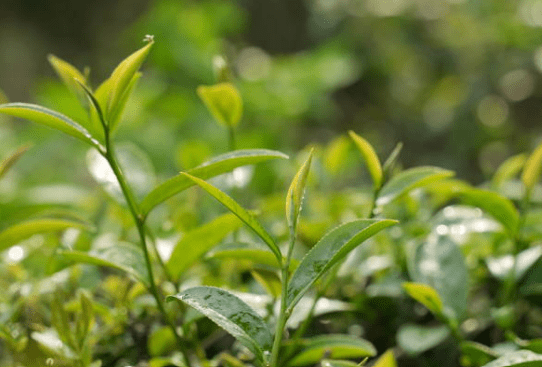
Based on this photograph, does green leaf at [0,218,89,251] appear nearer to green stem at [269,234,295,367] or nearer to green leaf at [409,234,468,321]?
green stem at [269,234,295,367]

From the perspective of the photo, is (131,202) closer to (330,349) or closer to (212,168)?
(212,168)

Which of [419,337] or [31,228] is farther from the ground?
[31,228]

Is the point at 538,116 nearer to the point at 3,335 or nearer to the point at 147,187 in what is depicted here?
the point at 147,187

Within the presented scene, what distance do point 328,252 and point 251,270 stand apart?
149 mm

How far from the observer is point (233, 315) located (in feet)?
1.88

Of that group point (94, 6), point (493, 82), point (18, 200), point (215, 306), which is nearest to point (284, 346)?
point (215, 306)

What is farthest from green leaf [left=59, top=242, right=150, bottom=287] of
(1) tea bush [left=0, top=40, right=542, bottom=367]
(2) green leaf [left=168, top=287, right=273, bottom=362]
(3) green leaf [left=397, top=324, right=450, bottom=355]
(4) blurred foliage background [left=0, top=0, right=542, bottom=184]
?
(4) blurred foliage background [left=0, top=0, right=542, bottom=184]

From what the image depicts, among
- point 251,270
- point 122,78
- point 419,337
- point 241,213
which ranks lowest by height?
point 419,337

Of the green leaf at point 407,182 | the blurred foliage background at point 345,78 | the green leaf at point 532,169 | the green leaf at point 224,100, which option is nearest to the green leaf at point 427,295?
the green leaf at point 407,182

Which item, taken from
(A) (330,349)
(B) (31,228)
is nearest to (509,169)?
(A) (330,349)

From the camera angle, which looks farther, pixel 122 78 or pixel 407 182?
pixel 407 182

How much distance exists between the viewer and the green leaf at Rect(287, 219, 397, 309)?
56 cm

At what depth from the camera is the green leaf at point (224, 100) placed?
0.79m

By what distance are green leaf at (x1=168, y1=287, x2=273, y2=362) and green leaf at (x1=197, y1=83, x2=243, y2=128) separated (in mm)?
294
